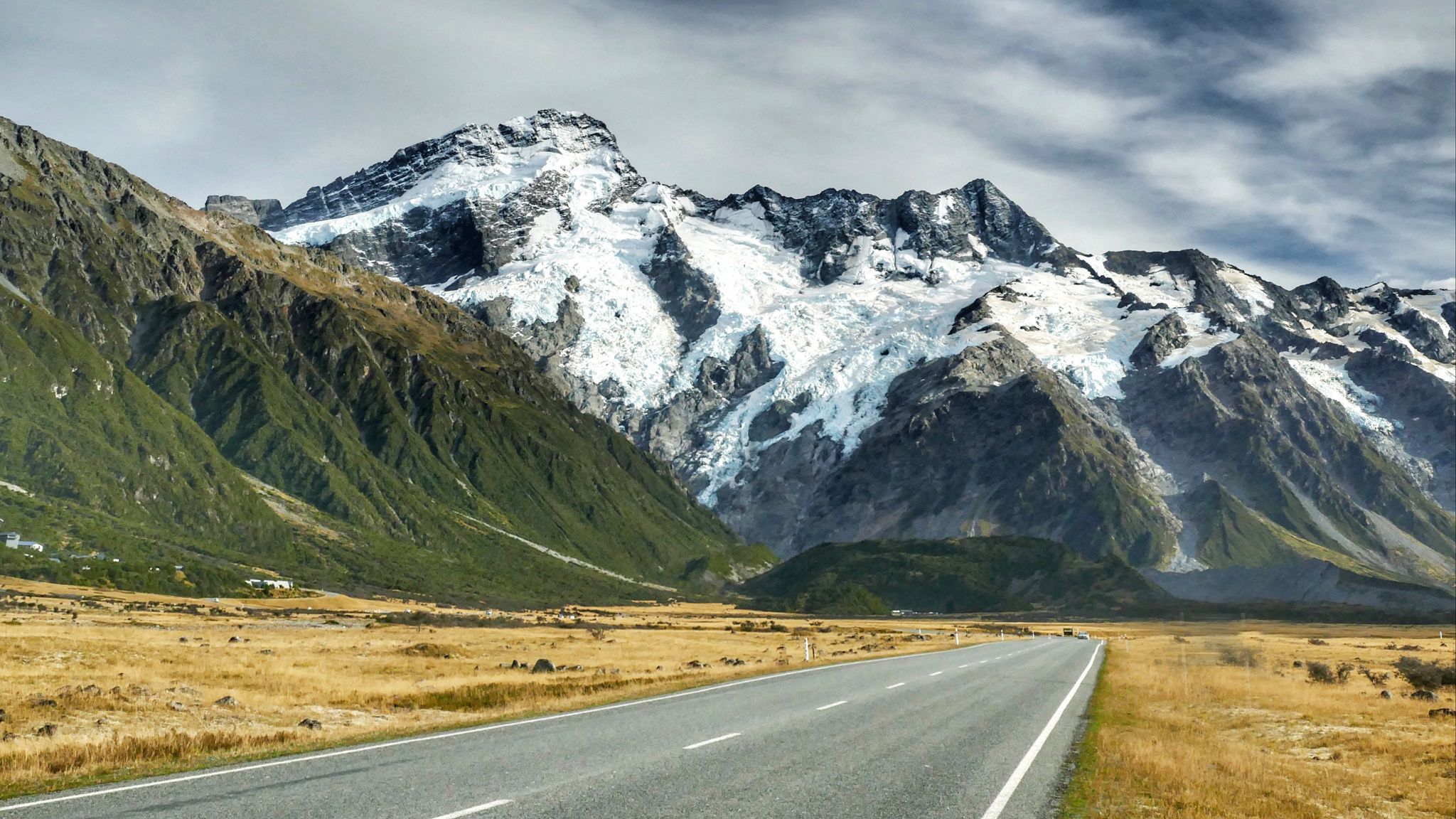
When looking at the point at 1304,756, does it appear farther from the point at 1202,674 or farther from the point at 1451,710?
the point at 1202,674

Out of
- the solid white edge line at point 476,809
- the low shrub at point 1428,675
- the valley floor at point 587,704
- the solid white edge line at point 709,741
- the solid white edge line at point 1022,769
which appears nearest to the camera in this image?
the solid white edge line at point 476,809

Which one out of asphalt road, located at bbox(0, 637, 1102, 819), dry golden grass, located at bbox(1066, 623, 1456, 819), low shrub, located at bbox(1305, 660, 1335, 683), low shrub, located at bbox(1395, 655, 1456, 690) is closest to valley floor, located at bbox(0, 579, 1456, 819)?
dry golden grass, located at bbox(1066, 623, 1456, 819)

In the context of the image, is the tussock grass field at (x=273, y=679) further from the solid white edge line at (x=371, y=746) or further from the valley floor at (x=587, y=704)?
the solid white edge line at (x=371, y=746)

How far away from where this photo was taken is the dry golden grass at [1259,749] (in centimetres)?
1812

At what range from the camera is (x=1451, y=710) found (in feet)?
125

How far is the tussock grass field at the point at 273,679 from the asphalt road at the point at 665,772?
2.83 meters

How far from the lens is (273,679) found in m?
40.8

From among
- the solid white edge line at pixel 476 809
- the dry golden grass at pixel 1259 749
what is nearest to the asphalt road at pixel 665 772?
the solid white edge line at pixel 476 809

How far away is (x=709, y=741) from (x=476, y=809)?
8.28 metres

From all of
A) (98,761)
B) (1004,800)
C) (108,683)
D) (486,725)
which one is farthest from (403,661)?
(1004,800)

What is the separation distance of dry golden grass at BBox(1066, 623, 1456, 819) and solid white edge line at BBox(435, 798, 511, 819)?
8.32 m

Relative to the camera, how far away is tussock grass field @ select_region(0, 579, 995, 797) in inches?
866

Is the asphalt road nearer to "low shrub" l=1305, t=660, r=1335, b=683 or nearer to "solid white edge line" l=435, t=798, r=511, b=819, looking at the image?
"solid white edge line" l=435, t=798, r=511, b=819

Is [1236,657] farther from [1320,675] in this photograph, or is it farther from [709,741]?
[709,741]
